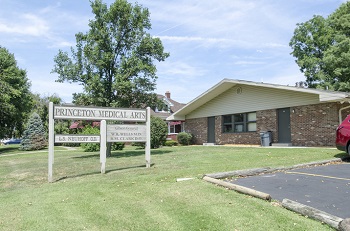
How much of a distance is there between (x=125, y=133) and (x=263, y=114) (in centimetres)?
1253

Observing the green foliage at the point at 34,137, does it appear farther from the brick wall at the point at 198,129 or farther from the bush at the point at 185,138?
the brick wall at the point at 198,129

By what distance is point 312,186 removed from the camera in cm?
667

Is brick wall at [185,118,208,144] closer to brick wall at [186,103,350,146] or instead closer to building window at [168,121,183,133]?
brick wall at [186,103,350,146]

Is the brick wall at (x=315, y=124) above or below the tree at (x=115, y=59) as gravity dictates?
below

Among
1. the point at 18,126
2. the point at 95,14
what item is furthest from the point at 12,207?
the point at 18,126

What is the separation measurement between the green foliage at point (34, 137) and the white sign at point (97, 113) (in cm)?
2228

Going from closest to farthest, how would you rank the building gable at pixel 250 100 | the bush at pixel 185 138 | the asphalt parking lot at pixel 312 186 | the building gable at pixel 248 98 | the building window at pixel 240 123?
the asphalt parking lot at pixel 312 186
the building gable at pixel 248 98
the building gable at pixel 250 100
the building window at pixel 240 123
the bush at pixel 185 138

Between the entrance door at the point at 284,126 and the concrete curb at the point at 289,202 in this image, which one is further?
the entrance door at the point at 284,126

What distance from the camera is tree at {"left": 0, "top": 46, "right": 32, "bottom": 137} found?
30234 mm

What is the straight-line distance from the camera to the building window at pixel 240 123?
2152 cm

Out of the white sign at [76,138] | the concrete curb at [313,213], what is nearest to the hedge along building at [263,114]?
the concrete curb at [313,213]

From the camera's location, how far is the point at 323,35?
34.0 meters

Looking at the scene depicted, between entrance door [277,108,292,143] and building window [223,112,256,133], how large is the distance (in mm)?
2109

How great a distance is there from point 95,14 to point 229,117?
1165 cm
